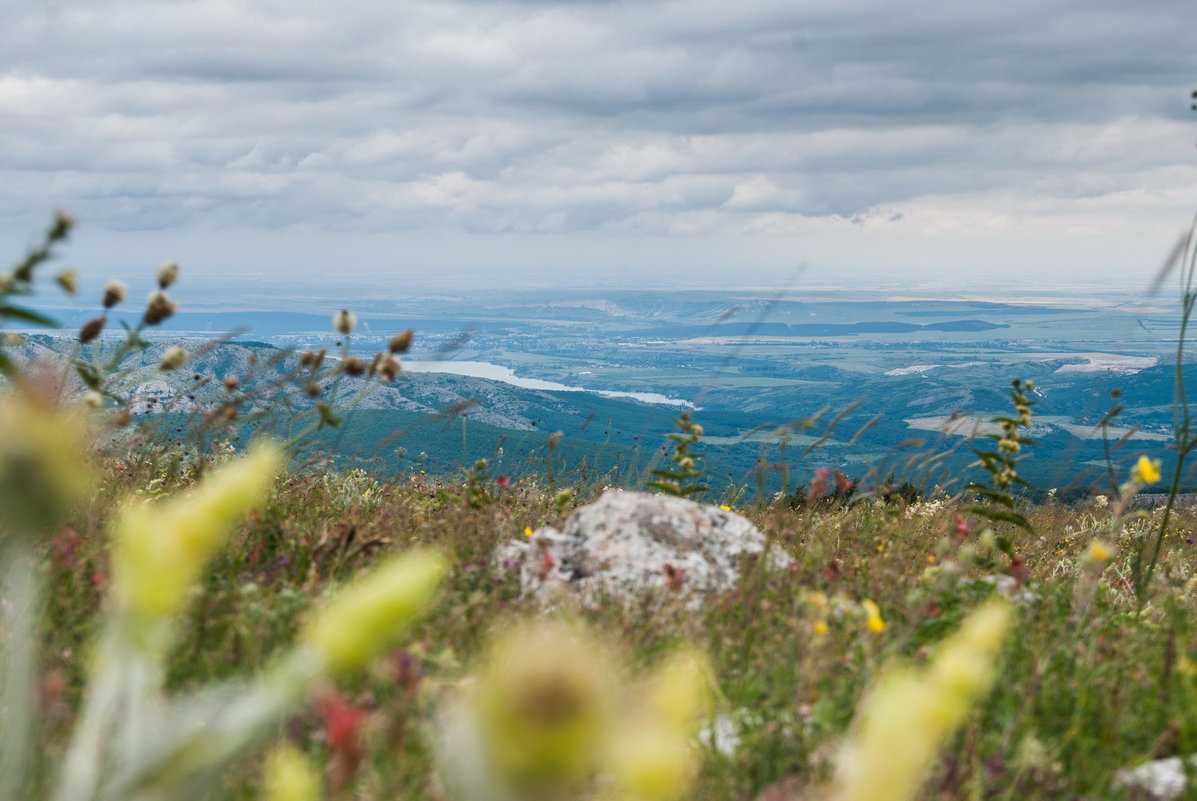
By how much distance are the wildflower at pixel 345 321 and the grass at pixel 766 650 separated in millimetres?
959

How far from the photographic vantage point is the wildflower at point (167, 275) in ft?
13.6

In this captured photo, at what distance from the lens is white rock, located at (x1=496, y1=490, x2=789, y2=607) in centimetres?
459

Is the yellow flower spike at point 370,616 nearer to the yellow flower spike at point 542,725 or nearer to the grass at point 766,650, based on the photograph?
the yellow flower spike at point 542,725

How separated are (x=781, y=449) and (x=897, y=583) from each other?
123cm

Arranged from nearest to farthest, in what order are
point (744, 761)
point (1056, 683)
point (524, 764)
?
point (524, 764)
point (744, 761)
point (1056, 683)

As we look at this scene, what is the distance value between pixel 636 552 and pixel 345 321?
1.90m

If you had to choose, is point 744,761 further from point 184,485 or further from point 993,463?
point 184,485

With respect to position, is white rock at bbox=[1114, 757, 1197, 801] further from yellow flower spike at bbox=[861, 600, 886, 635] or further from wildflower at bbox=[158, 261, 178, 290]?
wildflower at bbox=[158, 261, 178, 290]

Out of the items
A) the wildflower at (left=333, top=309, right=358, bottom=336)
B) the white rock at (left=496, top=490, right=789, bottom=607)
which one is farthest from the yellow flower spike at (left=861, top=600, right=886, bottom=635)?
the wildflower at (left=333, top=309, right=358, bottom=336)

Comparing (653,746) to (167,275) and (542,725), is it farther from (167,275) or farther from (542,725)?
(167,275)

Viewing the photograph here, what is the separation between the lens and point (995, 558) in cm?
565

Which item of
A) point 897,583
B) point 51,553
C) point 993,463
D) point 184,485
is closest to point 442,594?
point 51,553

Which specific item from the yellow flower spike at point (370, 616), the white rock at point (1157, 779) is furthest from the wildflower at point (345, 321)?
the yellow flower spike at point (370, 616)

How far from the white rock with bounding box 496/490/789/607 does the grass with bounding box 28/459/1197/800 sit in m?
0.20
